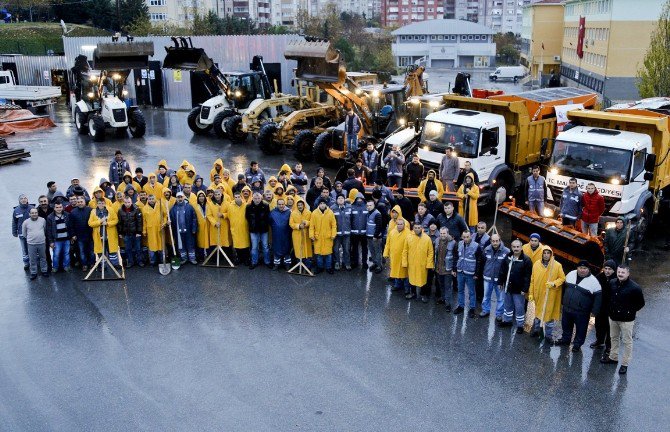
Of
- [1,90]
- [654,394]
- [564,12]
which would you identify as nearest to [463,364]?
[654,394]

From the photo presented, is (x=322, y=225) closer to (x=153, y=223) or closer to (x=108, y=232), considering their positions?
(x=153, y=223)

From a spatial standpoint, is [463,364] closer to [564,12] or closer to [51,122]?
[51,122]

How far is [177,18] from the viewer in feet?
245

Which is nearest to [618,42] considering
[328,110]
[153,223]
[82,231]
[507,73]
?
[507,73]

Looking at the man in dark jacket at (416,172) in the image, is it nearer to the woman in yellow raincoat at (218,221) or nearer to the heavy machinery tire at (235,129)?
the woman in yellow raincoat at (218,221)

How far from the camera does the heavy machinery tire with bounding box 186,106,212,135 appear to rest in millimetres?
24938

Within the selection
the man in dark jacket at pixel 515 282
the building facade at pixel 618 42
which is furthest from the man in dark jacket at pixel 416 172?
the building facade at pixel 618 42

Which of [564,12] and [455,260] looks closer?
[455,260]

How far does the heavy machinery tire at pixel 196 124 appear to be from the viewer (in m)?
24.9

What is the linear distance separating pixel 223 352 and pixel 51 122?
23.6m

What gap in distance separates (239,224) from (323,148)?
7.98 metres

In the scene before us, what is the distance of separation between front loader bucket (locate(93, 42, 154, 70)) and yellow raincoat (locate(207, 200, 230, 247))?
13063 mm

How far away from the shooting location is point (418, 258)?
31.4 feet

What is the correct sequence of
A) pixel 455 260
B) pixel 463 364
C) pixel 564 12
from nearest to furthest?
pixel 463 364
pixel 455 260
pixel 564 12
